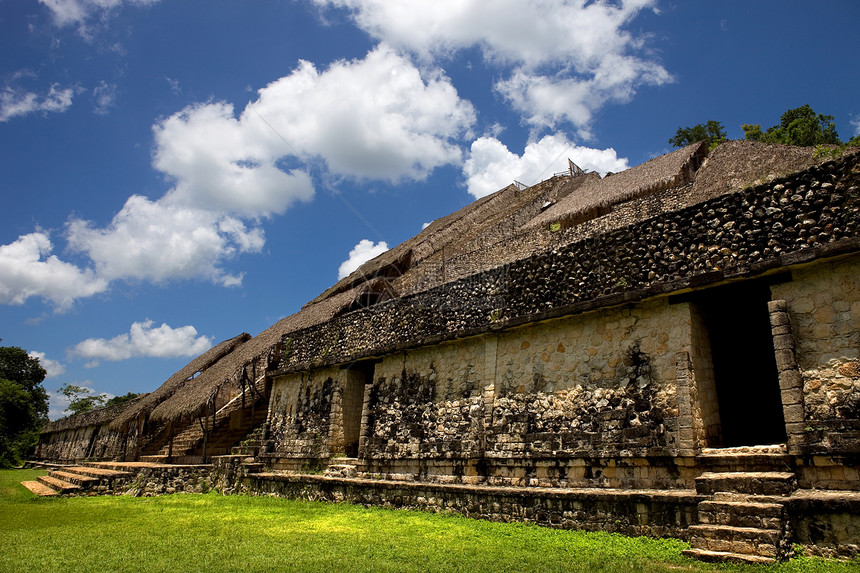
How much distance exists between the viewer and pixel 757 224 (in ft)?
19.6

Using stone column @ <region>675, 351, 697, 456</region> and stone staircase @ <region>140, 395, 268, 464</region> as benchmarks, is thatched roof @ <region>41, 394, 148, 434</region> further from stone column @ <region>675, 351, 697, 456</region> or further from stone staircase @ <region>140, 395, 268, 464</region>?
stone column @ <region>675, 351, 697, 456</region>

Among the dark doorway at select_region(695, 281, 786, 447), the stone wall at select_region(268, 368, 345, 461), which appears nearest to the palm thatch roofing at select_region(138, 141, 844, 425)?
the stone wall at select_region(268, 368, 345, 461)

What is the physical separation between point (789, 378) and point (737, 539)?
5.61 ft

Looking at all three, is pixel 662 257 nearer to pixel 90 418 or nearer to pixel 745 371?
pixel 745 371

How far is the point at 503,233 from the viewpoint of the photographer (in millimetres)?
19328

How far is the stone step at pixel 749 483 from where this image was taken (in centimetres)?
490

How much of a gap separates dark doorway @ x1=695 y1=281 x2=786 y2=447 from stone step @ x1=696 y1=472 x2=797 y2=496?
75.5 inches

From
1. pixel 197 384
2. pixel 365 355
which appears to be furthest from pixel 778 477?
pixel 197 384

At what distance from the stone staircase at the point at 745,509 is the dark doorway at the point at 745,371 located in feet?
5.50

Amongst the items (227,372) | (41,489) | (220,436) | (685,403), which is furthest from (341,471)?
(41,489)

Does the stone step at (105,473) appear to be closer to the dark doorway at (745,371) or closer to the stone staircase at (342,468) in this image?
the stone staircase at (342,468)

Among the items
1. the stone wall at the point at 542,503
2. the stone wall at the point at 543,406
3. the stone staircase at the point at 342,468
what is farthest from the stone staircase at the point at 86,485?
the stone wall at the point at 543,406

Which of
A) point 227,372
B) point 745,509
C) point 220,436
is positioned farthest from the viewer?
point 227,372

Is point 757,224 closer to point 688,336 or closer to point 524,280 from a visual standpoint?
point 688,336
